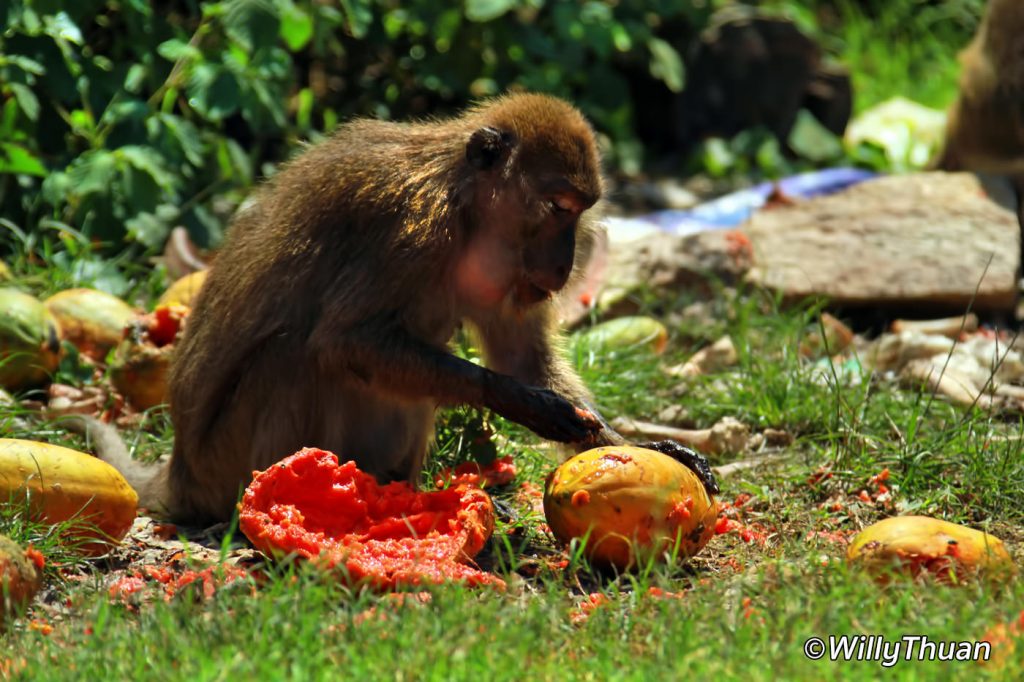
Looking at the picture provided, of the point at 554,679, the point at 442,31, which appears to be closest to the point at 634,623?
the point at 554,679

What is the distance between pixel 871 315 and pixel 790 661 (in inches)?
174

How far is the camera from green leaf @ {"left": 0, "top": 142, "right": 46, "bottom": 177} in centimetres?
618

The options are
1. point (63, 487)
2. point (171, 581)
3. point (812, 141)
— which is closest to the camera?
point (171, 581)

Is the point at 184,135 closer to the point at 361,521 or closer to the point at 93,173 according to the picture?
the point at 93,173

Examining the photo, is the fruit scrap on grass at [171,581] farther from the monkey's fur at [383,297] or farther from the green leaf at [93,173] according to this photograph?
the green leaf at [93,173]

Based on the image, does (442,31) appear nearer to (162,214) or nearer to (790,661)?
(162,214)

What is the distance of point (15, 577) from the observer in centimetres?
346

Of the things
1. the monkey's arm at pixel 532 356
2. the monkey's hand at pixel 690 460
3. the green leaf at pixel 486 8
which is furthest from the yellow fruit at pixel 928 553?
the green leaf at pixel 486 8

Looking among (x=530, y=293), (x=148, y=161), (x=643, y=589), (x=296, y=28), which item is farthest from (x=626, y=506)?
(x=296, y=28)

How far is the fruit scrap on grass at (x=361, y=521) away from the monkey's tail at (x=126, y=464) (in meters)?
0.87

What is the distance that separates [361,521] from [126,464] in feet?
4.10

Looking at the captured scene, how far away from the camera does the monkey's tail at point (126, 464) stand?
473cm

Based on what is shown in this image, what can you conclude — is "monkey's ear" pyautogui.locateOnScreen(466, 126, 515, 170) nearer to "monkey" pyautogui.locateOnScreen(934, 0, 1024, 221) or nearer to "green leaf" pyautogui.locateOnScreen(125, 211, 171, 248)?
"green leaf" pyautogui.locateOnScreen(125, 211, 171, 248)

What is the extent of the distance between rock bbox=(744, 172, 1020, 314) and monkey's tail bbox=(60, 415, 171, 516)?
3223mm
